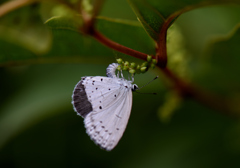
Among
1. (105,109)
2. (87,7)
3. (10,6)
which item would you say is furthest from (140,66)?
(10,6)

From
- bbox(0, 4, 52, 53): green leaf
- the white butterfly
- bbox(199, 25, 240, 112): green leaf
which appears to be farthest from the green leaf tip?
bbox(199, 25, 240, 112): green leaf

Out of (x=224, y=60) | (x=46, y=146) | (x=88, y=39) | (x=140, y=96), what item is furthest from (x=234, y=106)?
(x=46, y=146)

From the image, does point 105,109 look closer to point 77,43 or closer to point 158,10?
point 77,43

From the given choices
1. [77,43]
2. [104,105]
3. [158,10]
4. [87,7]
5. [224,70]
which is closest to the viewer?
[158,10]

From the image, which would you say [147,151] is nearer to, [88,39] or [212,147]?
[212,147]

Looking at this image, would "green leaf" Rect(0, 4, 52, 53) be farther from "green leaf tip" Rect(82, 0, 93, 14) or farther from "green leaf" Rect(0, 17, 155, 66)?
"green leaf tip" Rect(82, 0, 93, 14)

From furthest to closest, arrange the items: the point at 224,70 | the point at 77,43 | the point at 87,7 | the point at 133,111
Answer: the point at 133,111, the point at 224,70, the point at 77,43, the point at 87,7
